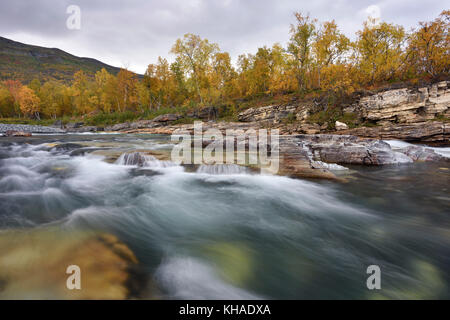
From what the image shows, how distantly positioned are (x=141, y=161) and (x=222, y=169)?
3.13 meters

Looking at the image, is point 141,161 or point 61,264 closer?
point 61,264

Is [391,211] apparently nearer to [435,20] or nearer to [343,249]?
[343,249]

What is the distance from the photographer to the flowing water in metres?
2.14

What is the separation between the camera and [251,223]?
3.47 metres

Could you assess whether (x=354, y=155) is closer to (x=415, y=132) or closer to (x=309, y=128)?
(x=415, y=132)

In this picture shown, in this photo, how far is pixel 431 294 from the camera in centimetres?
197

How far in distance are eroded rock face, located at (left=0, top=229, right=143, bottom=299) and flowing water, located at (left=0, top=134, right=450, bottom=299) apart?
0.19 metres

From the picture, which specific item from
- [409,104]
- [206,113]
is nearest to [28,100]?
[206,113]

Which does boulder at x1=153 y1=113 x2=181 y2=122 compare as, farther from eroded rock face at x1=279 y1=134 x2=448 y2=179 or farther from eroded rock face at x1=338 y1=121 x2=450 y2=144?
eroded rock face at x1=279 y1=134 x2=448 y2=179

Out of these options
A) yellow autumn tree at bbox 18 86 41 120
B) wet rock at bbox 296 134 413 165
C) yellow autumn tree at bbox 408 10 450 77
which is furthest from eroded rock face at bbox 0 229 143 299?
yellow autumn tree at bbox 18 86 41 120

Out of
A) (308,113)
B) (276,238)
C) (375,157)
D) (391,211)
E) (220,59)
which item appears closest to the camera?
(276,238)

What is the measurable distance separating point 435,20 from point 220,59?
82.7 feet

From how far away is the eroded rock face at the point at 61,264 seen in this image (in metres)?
1.72

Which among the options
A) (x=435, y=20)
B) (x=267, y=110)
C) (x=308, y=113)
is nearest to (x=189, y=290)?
(x=308, y=113)
